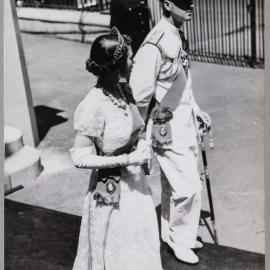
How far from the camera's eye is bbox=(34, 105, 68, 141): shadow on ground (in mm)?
8545

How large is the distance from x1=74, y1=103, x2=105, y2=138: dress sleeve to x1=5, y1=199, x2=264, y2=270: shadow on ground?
1.52m

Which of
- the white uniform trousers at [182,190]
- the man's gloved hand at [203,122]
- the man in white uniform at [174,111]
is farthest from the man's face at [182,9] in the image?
the white uniform trousers at [182,190]

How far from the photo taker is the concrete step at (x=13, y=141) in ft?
23.2

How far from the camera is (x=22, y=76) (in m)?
7.46

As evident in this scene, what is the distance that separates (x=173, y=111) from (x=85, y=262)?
1.25 m

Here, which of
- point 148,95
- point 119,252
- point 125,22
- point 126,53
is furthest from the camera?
point 125,22

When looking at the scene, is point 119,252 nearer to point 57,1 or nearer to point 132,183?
point 132,183

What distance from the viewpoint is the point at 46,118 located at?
29.5 feet

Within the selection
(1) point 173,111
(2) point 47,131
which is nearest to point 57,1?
(2) point 47,131

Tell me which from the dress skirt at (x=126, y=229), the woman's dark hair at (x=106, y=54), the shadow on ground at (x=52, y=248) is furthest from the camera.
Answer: the shadow on ground at (x=52, y=248)

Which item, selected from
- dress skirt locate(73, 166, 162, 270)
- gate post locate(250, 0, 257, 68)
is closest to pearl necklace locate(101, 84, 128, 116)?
dress skirt locate(73, 166, 162, 270)

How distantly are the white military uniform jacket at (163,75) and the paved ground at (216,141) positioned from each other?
1.43 metres

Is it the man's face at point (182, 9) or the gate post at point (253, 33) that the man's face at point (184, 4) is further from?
the gate post at point (253, 33)

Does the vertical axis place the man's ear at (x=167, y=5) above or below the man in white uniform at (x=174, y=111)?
above
